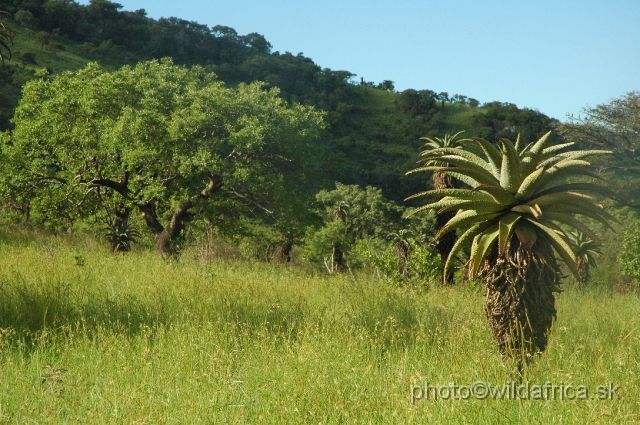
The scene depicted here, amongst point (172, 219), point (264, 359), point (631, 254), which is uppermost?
point (264, 359)

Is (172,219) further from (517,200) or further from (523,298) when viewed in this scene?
(523,298)

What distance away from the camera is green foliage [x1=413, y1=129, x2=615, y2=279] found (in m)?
5.45

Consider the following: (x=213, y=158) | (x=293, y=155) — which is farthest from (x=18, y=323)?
(x=293, y=155)

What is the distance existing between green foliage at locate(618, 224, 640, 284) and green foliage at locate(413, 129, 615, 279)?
28.2 meters

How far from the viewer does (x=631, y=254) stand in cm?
3156

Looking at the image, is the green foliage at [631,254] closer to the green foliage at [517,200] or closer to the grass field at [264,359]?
the grass field at [264,359]

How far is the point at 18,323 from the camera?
23.1 feet

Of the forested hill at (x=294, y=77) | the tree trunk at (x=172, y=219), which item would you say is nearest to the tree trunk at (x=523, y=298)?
the tree trunk at (x=172, y=219)

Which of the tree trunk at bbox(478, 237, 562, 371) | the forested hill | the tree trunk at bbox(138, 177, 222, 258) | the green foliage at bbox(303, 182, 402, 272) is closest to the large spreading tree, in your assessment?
the tree trunk at bbox(138, 177, 222, 258)

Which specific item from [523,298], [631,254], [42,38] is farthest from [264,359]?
[42,38]

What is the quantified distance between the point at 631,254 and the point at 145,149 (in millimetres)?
25306

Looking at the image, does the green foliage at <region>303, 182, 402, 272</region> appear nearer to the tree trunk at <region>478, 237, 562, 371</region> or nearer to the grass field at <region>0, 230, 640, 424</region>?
the grass field at <region>0, 230, 640, 424</region>

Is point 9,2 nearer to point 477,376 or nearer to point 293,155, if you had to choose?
point 293,155

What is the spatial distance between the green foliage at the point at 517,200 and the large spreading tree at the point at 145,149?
47.5 ft
